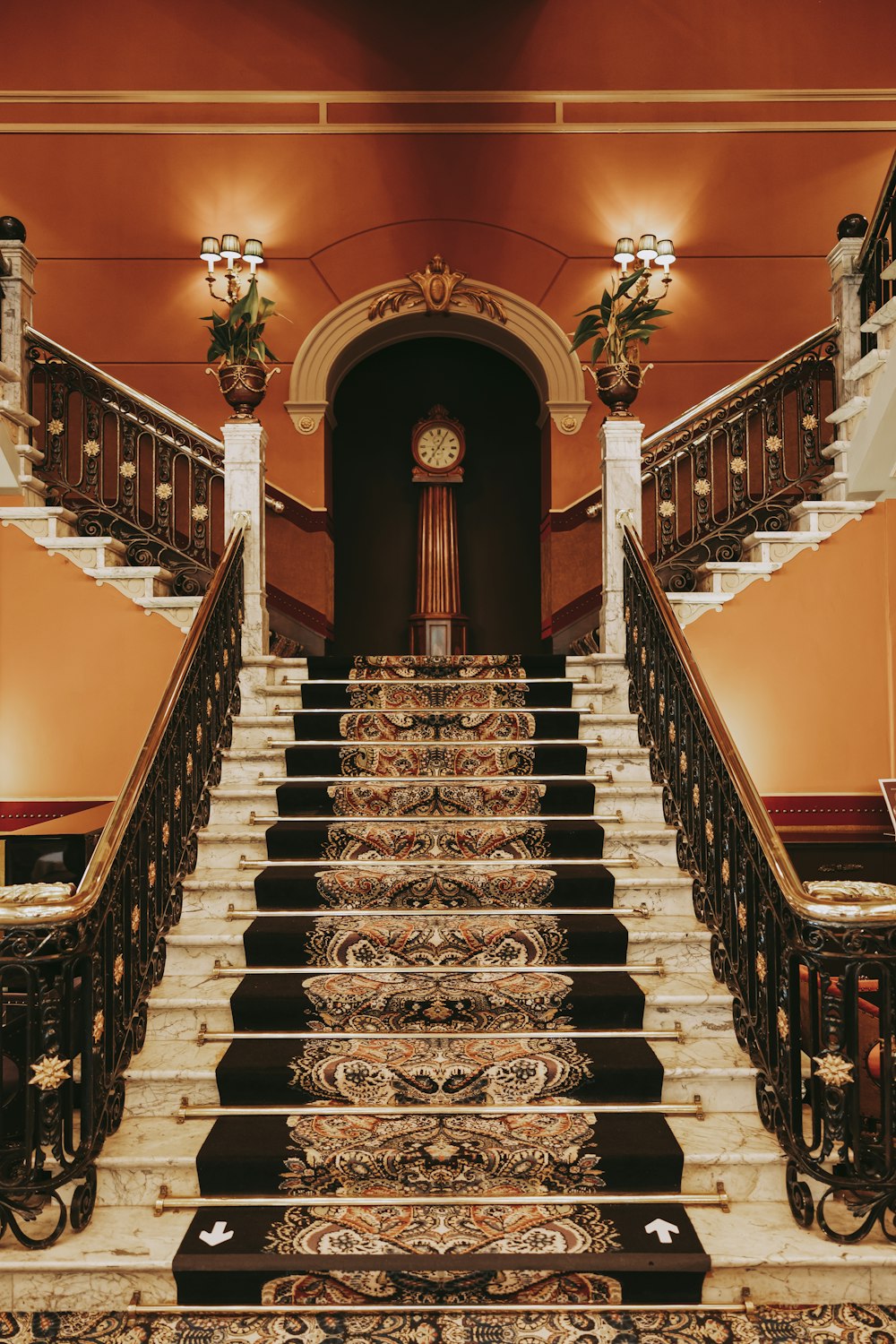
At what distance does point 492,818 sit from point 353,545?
14.9ft

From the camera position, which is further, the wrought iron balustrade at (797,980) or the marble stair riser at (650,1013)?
the marble stair riser at (650,1013)

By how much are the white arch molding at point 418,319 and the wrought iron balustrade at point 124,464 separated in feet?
4.21

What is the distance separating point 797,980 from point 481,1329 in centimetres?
116

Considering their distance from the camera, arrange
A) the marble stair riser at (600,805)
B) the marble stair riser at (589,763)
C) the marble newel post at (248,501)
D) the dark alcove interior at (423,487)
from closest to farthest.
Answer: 1. the marble stair riser at (600,805)
2. the marble stair riser at (589,763)
3. the marble newel post at (248,501)
4. the dark alcove interior at (423,487)

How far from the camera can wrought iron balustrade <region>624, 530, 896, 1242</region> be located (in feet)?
8.45

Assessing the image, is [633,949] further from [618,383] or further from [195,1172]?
[618,383]

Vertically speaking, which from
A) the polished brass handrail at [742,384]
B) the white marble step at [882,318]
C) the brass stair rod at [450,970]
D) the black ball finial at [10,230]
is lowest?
the brass stair rod at [450,970]

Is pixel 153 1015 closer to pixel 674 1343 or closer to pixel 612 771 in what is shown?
pixel 674 1343

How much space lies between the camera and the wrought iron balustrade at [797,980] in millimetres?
2574

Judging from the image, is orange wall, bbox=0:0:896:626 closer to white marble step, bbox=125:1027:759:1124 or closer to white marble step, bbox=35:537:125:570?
white marble step, bbox=35:537:125:570

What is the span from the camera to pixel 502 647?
796 cm

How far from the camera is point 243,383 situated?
494cm

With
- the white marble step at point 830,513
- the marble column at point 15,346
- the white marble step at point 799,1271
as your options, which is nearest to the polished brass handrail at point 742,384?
the white marble step at point 830,513

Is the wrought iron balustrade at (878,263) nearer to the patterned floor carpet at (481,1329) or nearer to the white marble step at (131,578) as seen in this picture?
the white marble step at (131,578)
